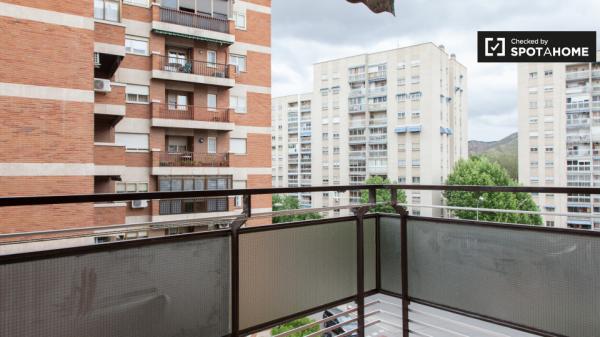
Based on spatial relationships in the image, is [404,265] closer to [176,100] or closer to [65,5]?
[65,5]

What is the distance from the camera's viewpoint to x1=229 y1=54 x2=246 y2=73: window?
31.4 feet

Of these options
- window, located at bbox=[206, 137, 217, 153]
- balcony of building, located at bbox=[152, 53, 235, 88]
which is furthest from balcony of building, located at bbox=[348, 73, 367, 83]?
window, located at bbox=[206, 137, 217, 153]

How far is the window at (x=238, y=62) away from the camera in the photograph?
9570 millimetres

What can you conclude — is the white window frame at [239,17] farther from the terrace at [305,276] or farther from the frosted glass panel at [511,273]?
the frosted glass panel at [511,273]

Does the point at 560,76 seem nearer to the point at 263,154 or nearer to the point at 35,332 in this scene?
the point at 263,154

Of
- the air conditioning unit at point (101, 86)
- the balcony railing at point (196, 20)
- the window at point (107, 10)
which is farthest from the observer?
the balcony railing at point (196, 20)

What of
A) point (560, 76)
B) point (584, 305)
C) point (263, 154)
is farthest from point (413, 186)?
point (560, 76)

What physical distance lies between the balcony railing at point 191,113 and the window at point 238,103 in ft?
1.32

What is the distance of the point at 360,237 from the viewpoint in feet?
6.46

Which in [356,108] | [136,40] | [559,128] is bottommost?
[559,128]

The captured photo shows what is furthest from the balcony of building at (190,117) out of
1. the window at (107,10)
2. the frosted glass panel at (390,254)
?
the frosted glass panel at (390,254)

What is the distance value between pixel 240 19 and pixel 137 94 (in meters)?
3.14

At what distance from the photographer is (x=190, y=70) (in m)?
9.05

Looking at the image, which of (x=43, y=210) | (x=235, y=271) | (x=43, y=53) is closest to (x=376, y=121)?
(x=43, y=53)
